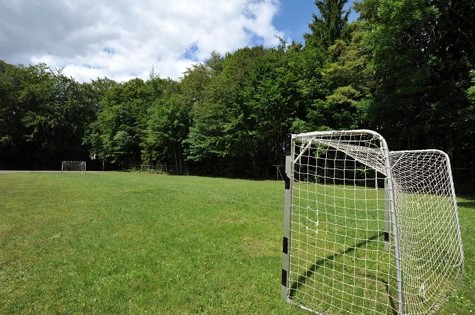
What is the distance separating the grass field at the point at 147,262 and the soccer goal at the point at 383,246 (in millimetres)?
314

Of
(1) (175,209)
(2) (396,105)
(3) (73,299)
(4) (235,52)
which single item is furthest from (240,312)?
(4) (235,52)

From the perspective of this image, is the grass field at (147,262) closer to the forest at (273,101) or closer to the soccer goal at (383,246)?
the soccer goal at (383,246)

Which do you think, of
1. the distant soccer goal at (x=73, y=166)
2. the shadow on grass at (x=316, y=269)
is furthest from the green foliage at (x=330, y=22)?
the distant soccer goal at (x=73, y=166)

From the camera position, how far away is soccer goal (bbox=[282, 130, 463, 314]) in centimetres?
367

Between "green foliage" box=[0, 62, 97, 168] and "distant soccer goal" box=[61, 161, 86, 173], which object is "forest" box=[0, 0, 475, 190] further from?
"distant soccer goal" box=[61, 161, 86, 173]

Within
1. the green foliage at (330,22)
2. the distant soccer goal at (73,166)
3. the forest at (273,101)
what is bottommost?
the distant soccer goal at (73,166)

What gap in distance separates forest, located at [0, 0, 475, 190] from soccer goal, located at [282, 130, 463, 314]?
7984 mm

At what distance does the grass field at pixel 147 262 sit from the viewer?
3787mm

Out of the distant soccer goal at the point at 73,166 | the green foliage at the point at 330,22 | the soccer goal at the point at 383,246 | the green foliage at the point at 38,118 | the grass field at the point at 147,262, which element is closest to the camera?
the soccer goal at the point at 383,246

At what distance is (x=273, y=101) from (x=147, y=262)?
21.5 meters

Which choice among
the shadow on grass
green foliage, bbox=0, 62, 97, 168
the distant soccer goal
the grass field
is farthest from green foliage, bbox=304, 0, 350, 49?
green foliage, bbox=0, 62, 97, 168

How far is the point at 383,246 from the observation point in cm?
602

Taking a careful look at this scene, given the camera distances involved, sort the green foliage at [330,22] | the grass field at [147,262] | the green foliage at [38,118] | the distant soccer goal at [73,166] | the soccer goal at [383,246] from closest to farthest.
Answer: the soccer goal at [383,246], the grass field at [147,262], the green foliage at [330,22], the distant soccer goal at [73,166], the green foliage at [38,118]

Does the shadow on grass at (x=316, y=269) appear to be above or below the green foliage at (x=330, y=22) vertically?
below
